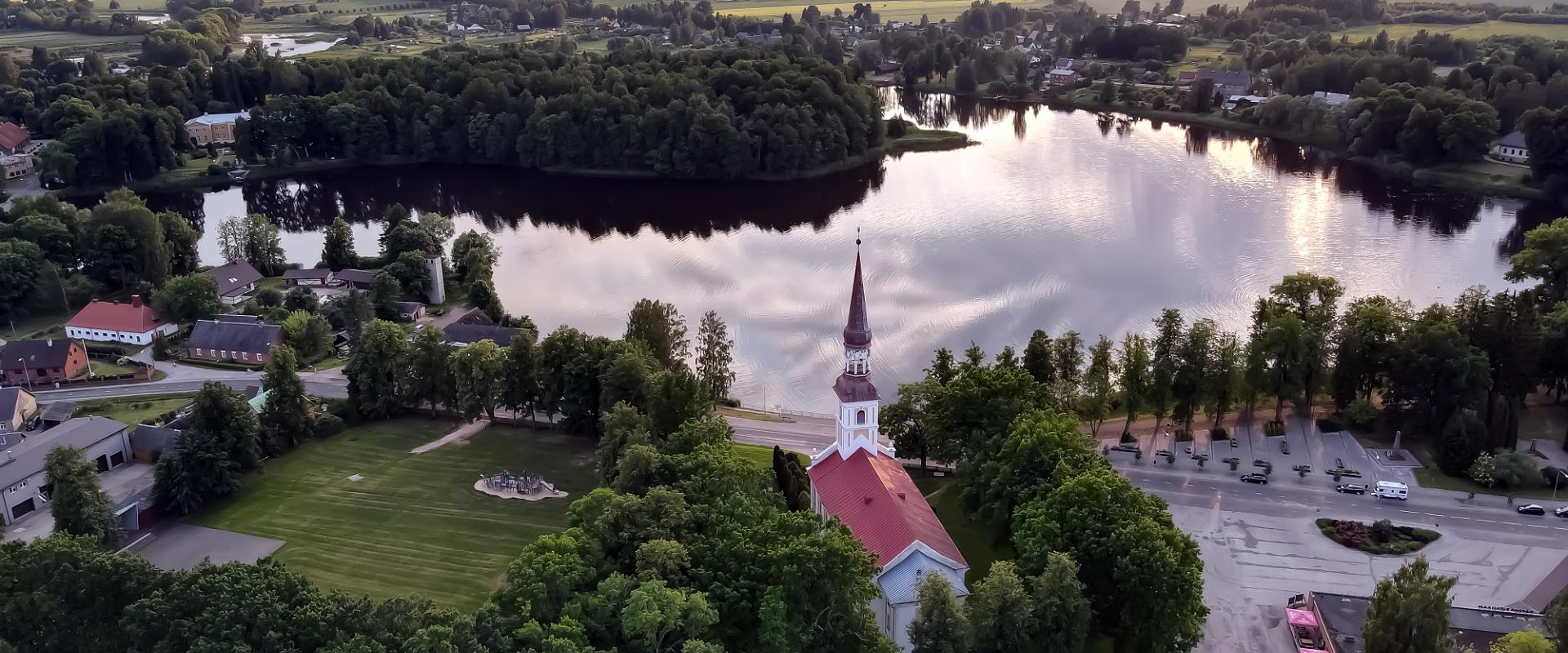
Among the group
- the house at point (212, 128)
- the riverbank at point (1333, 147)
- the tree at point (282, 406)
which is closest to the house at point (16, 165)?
the house at point (212, 128)

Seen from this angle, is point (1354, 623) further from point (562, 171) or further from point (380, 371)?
point (562, 171)

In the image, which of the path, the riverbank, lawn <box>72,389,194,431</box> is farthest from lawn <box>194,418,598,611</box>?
the riverbank

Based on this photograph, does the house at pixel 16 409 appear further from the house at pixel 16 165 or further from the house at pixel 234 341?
the house at pixel 16 165

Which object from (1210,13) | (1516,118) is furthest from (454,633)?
(1210,13)

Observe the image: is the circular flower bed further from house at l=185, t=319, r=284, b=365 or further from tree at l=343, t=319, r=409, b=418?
house at l=185, t=319, r=284, b=365

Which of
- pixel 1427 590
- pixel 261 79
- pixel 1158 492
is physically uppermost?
pixel 261 79

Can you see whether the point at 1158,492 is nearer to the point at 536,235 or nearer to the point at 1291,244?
the point at 1291,244

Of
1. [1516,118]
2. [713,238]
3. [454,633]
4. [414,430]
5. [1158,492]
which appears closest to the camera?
[454,633]
